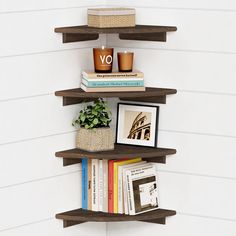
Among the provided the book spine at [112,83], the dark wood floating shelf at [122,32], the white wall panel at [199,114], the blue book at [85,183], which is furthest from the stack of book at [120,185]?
the dark wood floating shelf at [122,32]

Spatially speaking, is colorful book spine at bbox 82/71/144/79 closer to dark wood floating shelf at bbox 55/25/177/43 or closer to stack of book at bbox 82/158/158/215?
dark wood floating shelf at bbox 55/25/177/43

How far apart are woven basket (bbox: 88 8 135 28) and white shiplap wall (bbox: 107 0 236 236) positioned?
130mm

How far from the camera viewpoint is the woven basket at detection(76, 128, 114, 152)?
3080mm

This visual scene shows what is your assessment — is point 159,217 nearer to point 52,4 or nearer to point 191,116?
point 191,116

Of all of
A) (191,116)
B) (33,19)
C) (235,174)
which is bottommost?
(235,174)

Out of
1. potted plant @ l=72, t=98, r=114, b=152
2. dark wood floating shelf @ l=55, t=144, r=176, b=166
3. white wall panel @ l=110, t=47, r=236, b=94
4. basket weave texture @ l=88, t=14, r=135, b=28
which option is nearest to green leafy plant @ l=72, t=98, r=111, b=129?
potted plant @ l=72, t=98, r=114, b=152

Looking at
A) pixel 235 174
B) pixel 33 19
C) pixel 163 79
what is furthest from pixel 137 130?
pixel 33 19

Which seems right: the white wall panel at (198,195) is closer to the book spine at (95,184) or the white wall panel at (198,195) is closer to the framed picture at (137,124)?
the framed picture at (137,124)

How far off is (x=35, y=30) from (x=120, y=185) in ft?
2.34

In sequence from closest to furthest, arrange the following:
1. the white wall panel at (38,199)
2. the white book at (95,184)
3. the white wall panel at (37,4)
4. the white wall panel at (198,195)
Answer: the white wall panel at (37,4) < the white wall panel at (38,199) < the white wall panel at (198,195) < the white book at (95,184)

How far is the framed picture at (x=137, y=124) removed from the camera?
3168 millimetres

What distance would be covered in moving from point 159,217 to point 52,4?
3.12 feet

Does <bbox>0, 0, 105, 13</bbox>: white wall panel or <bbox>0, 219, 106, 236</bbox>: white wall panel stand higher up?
<bbox>0, 0, 105, 13</bbox>: white wall panel

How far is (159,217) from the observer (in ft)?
10.3
